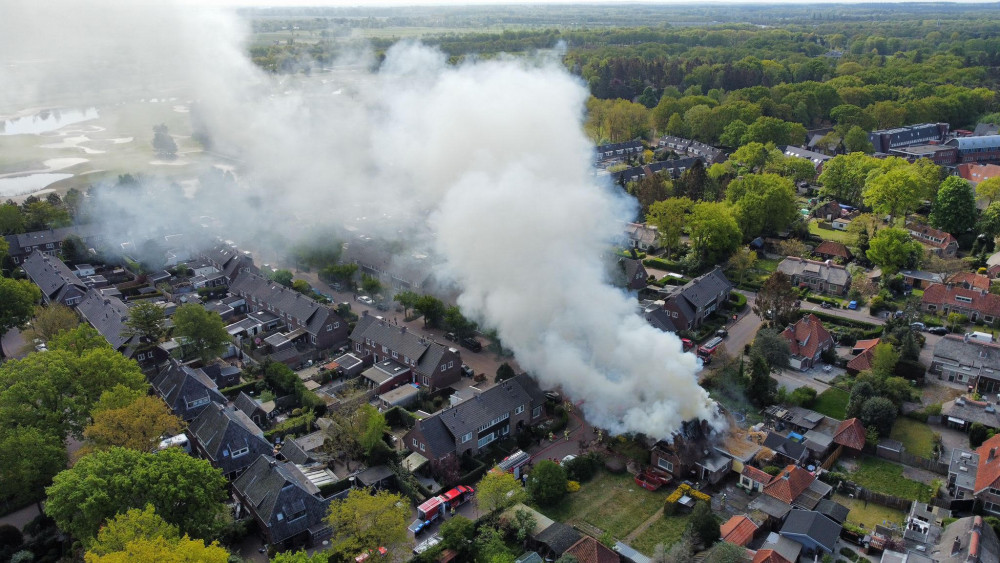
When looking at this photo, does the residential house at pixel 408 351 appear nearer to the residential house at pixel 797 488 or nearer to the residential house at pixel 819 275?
the residential house at pixel 797 488

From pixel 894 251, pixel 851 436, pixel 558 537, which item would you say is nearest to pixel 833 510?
pixel 851 436

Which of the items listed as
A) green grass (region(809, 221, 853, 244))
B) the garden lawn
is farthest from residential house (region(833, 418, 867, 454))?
green grass (region(809, 221, 853, 244))

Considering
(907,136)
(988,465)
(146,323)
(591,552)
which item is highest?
(907,136)

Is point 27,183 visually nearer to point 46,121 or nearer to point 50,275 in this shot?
point 46,121

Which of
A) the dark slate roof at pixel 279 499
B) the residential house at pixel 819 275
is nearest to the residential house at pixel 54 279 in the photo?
the dark slate roof at pixel 279 499

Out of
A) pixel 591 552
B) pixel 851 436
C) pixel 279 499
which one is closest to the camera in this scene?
pixel 591 552

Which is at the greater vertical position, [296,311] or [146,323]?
[146,323]
